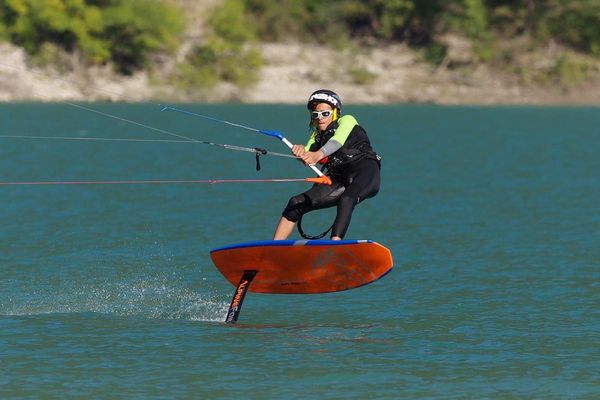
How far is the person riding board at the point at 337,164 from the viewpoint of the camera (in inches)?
603

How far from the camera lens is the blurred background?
79750 mm

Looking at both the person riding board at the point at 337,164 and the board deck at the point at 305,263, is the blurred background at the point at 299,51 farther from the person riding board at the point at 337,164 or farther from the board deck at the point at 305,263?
the person riding board at the point at 337,164

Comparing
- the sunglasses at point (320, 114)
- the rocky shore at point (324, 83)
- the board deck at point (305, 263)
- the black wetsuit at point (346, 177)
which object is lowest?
the rocky shore at point (324, 83)

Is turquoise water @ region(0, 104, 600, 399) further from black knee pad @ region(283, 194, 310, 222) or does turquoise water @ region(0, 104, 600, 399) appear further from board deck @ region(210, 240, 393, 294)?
black knee pad @ region(283, 194, 310, 222)

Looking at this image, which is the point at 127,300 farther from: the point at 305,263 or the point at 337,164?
the point at 337,164

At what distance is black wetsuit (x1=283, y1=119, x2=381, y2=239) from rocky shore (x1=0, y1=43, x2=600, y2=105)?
203ft

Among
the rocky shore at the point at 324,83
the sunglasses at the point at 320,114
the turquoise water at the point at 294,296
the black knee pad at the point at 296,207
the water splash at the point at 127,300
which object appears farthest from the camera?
the rocky shore at the point at 324,83

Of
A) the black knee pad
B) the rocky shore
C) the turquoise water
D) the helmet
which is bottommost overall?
the rocky shore

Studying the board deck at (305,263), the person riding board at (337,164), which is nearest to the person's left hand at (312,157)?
the person riding board at (337,164)

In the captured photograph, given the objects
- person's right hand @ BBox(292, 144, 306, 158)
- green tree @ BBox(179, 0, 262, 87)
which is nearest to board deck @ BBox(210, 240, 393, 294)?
person's right hand @ BBox(292, 144, 306, 158)

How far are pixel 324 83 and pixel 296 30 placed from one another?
30.5ft

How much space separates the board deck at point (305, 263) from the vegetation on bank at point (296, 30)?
211 feet

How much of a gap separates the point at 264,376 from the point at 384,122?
5084 centimetres

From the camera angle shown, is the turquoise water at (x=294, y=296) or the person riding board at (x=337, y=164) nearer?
the turquoise water at (x=294, y=296)
